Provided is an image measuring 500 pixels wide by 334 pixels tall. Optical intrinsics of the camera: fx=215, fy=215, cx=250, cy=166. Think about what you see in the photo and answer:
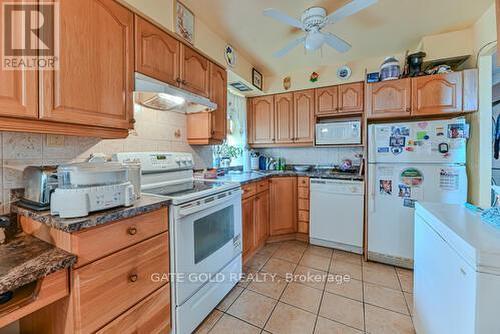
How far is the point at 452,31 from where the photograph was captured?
7.30ft

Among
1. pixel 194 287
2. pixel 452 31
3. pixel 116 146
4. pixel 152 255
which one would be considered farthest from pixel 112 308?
pixel 452 31

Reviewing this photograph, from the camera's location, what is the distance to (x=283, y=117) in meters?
3.31

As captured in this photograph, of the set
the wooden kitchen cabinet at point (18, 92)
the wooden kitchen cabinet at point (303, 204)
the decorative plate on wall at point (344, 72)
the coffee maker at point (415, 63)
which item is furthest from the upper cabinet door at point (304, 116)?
the wooden kitchen cabinet at point (18, 92)

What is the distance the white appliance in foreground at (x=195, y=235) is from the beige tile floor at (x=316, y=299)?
0.19 m

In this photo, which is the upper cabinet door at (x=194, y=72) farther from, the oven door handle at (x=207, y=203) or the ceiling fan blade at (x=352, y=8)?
the ceiling fan blade at (x=352, y=8)

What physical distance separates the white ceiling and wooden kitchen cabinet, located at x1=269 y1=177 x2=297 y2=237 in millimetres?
1673

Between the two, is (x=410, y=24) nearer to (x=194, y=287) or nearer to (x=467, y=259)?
(x=467, y=259)

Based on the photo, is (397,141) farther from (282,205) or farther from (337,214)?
(282,205)

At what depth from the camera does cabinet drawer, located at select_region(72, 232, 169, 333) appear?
900 millimetres

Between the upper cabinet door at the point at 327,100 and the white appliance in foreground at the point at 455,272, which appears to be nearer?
the white appliance in foreground at the point at 455,272

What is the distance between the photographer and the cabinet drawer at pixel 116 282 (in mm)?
900

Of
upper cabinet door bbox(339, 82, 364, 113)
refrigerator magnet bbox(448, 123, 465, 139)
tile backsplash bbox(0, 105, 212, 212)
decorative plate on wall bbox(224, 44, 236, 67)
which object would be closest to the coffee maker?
upper cabinet door bbox(339, 82, 364, 113)

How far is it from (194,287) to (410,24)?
3024 millimetres

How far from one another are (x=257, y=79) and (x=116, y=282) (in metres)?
2.93
